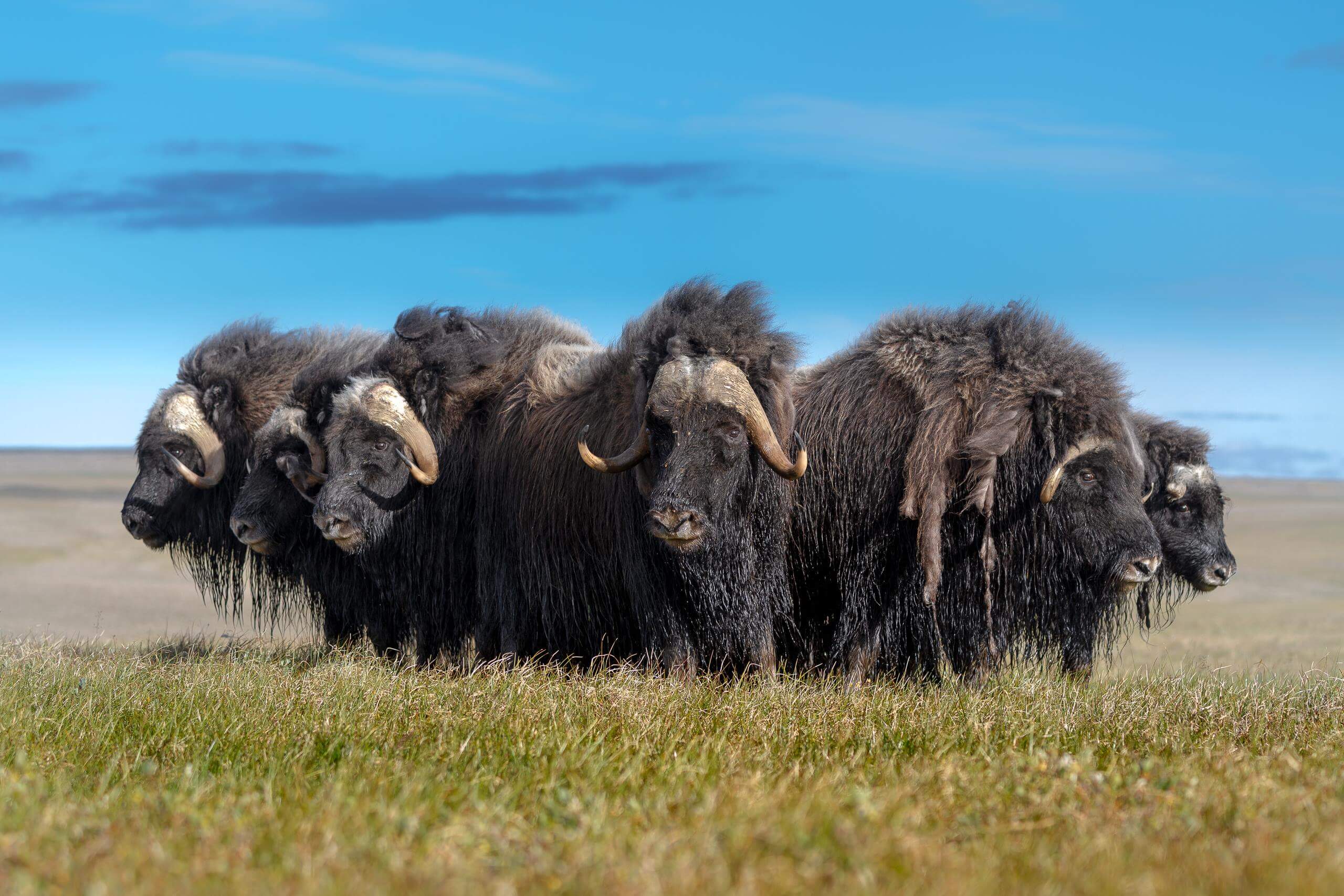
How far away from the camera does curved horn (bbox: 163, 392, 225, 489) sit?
334 inches

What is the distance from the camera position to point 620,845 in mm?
2998

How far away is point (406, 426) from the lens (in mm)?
7223

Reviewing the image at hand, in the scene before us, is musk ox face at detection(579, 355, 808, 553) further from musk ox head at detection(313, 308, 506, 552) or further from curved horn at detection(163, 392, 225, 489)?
curved horn at detection(163, 392, 225, 489)

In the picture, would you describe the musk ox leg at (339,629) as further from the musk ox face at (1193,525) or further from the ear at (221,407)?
the musk ox face at (1193,525)

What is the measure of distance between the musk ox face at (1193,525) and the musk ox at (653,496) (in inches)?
109

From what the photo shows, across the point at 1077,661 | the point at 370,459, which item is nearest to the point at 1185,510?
the point at 1077,661

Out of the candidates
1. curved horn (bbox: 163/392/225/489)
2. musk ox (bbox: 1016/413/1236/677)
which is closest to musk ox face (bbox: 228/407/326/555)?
curved horn (bbox: 163/392/225/489)

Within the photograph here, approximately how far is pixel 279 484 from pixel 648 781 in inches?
179

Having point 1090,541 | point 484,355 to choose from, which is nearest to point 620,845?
point 1090,541

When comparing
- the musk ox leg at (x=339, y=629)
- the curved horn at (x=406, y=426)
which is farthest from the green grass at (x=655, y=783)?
the musk ox leg at (x=339, y=629)

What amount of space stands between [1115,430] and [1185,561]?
2.18 metres

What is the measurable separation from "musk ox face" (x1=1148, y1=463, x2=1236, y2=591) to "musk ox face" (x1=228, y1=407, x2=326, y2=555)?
4792 millimetres

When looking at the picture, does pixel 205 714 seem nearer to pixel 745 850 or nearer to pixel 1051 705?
pixel 745 850

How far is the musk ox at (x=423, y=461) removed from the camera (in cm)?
723
